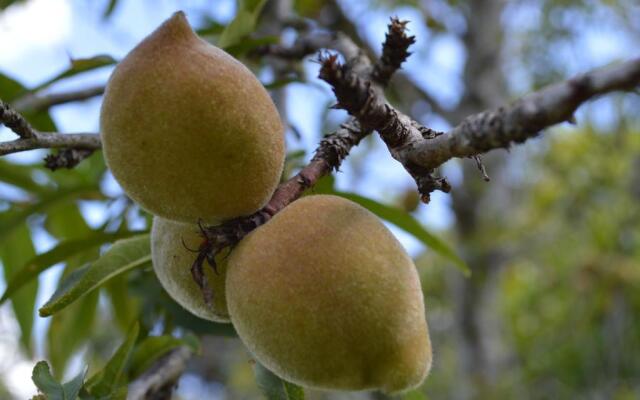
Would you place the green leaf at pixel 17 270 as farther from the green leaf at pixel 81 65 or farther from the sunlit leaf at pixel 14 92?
the green leaf at pixel 81 65

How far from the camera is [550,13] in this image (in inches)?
208

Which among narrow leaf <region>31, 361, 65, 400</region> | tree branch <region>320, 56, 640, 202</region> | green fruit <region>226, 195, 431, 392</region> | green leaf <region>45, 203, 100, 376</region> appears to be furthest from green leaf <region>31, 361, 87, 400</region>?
green leaf <region>45, 203, 100, 376</region>

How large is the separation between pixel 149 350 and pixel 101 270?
0.27 metres

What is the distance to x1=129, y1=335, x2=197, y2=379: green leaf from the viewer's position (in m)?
1.39

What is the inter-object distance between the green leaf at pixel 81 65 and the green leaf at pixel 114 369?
23.1 inches

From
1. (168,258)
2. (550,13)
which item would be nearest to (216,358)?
(550,13)

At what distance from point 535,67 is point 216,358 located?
11.2 feet

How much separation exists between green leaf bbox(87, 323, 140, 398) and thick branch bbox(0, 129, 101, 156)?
335mm

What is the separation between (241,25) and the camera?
1.57 m

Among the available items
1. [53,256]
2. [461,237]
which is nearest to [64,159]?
[53,256]

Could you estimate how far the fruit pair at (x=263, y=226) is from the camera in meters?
0.86

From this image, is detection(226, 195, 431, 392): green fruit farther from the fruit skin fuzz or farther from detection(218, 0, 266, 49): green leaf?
detection(218, 0, 266, 49): green leaf

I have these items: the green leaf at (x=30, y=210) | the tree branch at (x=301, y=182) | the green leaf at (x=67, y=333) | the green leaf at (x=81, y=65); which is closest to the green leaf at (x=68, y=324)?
the green leaf at (x=67, y=333)

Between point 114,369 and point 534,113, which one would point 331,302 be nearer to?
point 534,113
